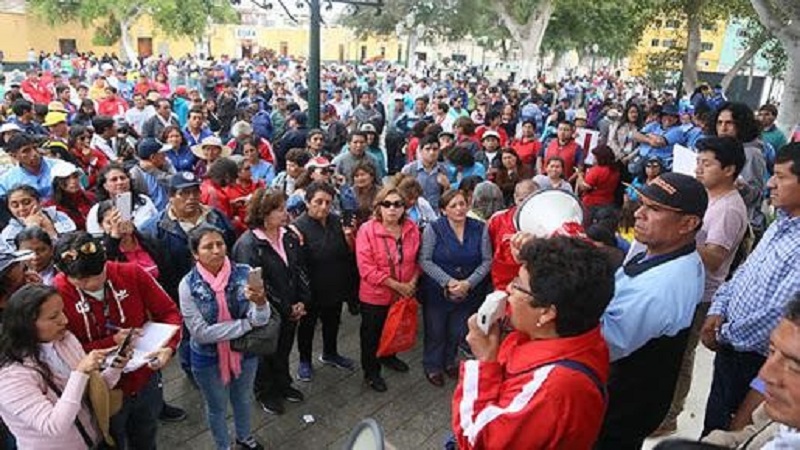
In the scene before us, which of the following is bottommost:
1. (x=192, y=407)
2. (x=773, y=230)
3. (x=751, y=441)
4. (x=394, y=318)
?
(x=192, y=407)

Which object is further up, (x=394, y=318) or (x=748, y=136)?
(x=748, y=136)

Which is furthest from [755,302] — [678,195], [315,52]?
[315,52]

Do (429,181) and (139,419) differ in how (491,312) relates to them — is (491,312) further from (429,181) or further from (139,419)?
(429,181)

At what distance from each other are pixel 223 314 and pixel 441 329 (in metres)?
1.99

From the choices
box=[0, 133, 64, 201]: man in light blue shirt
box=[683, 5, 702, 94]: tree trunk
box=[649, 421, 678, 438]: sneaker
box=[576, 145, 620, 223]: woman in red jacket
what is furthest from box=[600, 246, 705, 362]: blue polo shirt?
box=[683, 5, 702, 94]: tree trunk

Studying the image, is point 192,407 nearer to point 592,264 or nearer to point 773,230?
point 592,264

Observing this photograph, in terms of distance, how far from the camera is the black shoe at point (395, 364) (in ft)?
16.4

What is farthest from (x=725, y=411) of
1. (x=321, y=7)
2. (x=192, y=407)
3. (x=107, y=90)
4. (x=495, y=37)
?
(x=495, y=37)

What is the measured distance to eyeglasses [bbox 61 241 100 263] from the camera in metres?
2.77

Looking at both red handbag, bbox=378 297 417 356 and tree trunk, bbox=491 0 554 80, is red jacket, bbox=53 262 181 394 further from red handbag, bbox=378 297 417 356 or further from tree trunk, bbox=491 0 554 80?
tree trunk, bbox=491 0 554 80

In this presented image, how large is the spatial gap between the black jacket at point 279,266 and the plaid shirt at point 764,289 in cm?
274

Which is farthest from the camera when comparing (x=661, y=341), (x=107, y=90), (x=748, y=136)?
(x=107, y=90)

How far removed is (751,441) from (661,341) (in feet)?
1.95

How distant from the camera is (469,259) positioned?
15.0ft
